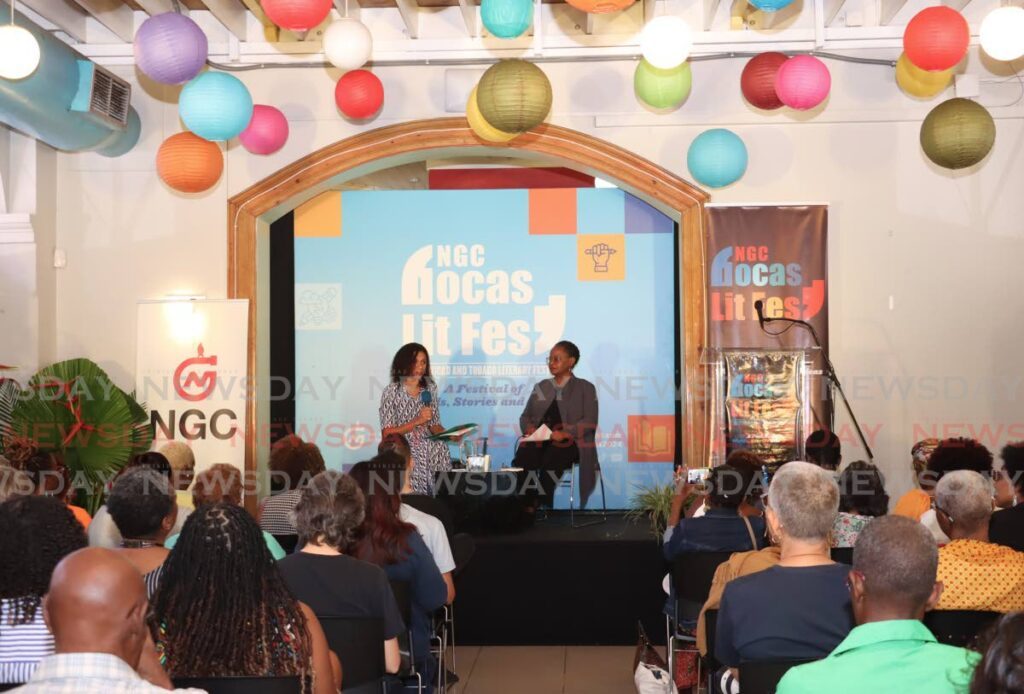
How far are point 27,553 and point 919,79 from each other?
634cm

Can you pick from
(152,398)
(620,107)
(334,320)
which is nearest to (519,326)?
(334,320)

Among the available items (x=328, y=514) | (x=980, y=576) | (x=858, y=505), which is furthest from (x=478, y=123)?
(x=980, y=576)

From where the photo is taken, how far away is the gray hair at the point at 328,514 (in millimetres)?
3359

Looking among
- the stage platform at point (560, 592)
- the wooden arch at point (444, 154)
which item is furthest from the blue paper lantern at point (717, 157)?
the stage platform at point (560, 592)

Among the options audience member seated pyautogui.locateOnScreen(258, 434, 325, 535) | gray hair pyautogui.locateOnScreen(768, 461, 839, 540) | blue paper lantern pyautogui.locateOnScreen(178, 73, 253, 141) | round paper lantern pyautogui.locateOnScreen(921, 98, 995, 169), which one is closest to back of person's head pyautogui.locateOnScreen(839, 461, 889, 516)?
gray hair pyautogui.locateOnScreen(768, 461, 839, 540)

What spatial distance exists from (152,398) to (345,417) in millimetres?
2531

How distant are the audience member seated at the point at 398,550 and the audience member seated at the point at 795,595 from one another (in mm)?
1404

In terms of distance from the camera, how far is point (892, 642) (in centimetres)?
203

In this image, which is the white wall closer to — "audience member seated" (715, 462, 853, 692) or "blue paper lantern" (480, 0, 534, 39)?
"blue paper lantern" (480, 0, 534, 39)

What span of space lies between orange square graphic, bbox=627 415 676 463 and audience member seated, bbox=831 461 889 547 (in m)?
5.32

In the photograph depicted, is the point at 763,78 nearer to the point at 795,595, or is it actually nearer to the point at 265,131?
the point at 265,131

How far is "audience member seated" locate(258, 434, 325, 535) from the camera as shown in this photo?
520 cm

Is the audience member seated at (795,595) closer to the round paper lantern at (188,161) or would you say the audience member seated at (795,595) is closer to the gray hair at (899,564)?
the gray hair at (899,564)

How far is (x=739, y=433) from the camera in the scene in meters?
7.68
